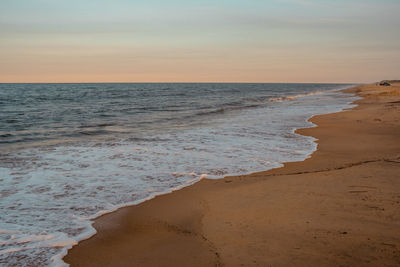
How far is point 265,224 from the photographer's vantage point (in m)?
4.85

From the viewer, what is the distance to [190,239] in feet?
14.9

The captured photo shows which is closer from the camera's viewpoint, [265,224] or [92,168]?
[265,224]

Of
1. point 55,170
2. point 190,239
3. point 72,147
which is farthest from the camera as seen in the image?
point 72,147

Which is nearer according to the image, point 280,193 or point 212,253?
point 212,253

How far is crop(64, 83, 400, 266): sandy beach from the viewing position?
3.96 metres

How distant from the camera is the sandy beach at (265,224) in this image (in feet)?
13.0

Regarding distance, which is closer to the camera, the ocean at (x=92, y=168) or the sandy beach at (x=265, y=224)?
the sandy beach at (x=265, y=224)

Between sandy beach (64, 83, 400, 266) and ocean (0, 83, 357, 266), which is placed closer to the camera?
sandy beach (64, 83, 400, 266)

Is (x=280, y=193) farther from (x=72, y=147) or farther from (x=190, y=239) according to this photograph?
(x=72, y=147)

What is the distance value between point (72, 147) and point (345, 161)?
859cm

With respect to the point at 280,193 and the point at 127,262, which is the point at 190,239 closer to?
the point at 127,262

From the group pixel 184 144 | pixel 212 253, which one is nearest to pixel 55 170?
pixel 184 144

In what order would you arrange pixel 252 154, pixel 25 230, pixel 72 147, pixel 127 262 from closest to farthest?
pixel 127 262 < pixel 25 230 < pixel 252 154 < pixel 72 147

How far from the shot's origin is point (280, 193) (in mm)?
6266
